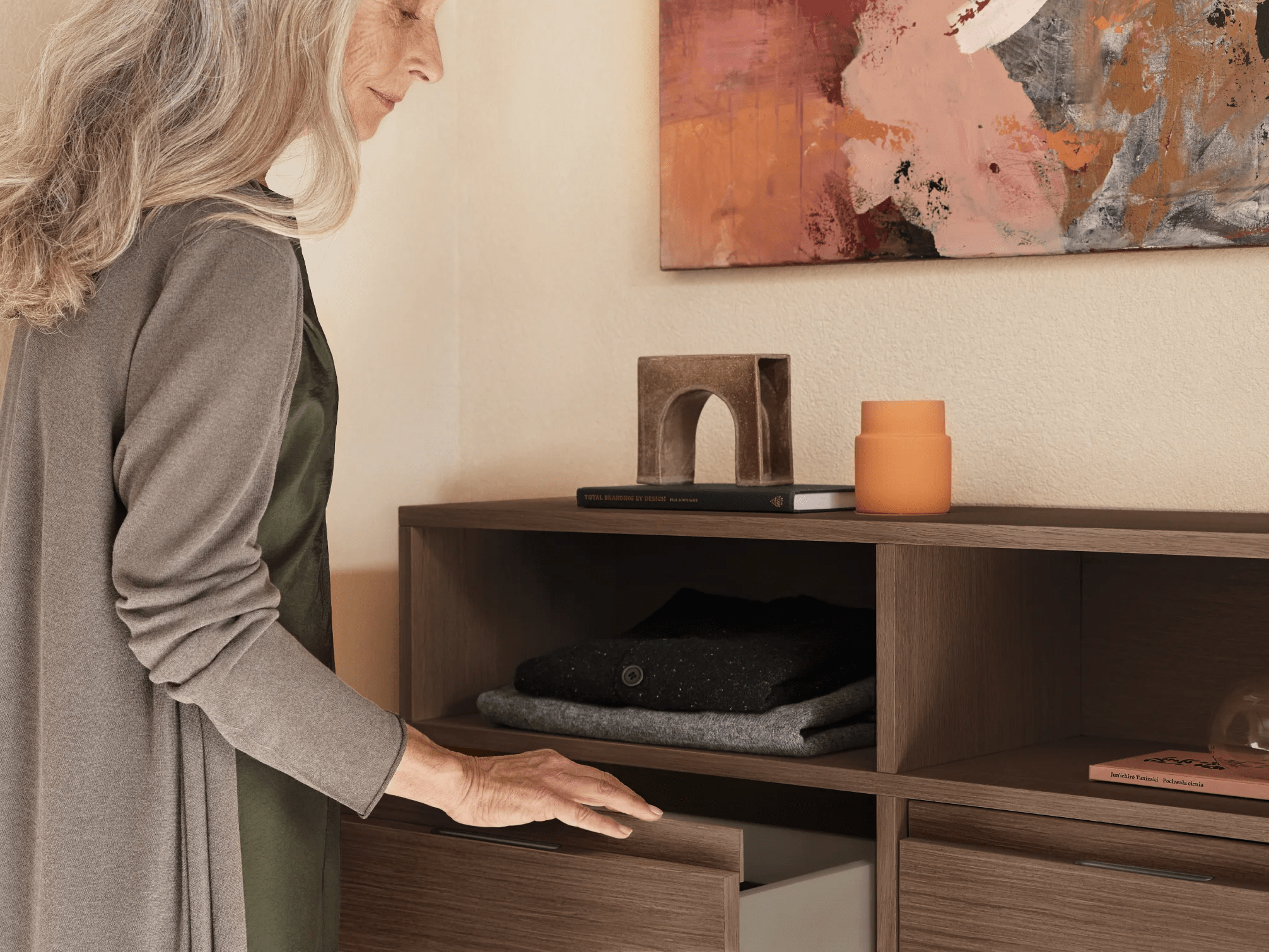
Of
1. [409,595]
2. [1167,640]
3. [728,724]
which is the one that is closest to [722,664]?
[728,724]

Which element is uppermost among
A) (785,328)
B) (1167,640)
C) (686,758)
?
(785,328)

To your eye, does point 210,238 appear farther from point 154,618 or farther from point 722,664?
point 722,664

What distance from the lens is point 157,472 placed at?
0.89 metres

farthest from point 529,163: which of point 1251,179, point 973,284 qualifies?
point 1251,179

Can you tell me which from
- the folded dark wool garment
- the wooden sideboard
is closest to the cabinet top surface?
the wooden sideboard

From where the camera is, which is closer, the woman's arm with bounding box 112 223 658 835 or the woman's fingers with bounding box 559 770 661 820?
the woman's arm with bounding box 112 223 658 835

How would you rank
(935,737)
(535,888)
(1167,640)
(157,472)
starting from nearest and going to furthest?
(157,472)
(535,888)
(935,737)
(1167,640)

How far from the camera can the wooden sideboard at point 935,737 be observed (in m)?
1.10

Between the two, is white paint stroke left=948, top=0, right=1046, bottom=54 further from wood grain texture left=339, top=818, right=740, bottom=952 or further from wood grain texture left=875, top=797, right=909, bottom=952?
wood grain texture left=339, top=818, right=740, bottom=952

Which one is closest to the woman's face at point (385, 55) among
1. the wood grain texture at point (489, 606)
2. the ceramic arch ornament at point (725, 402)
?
the ceramic arch ornament at point (725, 402)

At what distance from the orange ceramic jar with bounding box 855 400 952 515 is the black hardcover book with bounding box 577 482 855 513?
49 mm

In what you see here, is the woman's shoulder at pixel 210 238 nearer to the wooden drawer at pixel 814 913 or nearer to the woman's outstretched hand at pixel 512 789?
the woman's outstretched hand at pixel 512 789

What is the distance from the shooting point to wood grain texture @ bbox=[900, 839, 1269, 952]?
1.04 m

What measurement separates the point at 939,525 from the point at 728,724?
293 millimetres
